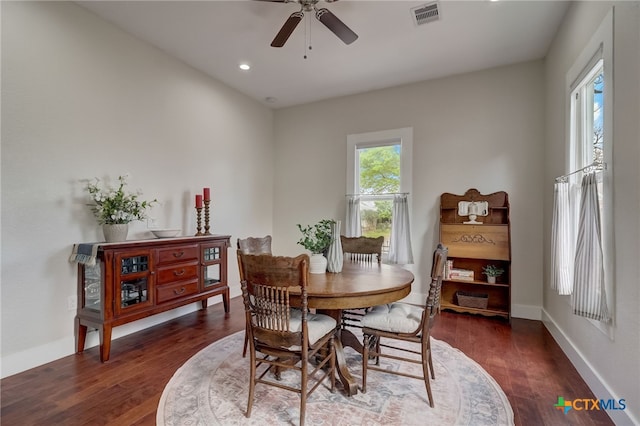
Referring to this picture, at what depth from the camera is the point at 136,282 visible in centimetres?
272

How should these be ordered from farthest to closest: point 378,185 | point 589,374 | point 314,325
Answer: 1. point 378,185
2. point 589,374
3. point 314,325

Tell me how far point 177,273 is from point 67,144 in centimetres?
148

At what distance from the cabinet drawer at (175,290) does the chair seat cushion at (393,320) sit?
198cm

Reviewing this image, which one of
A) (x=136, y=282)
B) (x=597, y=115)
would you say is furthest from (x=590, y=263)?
(x=136, y=282)

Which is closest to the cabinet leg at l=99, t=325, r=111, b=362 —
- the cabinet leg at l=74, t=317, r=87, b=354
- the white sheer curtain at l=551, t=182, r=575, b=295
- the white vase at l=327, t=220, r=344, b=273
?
the cabinet leg at l=74, t=317, r=87, b=354

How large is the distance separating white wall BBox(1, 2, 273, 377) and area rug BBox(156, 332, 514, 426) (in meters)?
1.34

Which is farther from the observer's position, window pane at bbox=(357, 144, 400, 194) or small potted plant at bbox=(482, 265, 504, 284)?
window pane at bbox=(357, 144, 400, 194)

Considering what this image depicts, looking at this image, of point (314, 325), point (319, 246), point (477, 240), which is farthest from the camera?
point (477, 240)

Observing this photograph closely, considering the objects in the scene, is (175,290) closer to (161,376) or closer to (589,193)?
(161,376)

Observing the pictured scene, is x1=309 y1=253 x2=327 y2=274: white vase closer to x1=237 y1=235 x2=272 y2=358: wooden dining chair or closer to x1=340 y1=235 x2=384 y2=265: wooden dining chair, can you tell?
x1=237 y1=235 x2=272 y2=358: wooden dining chair

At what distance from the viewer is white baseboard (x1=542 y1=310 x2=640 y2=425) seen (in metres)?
1.65

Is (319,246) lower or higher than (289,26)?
lower

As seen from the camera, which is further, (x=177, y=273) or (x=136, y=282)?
(x=177, y=273)

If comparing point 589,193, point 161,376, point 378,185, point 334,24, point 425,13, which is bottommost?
point 161,376
